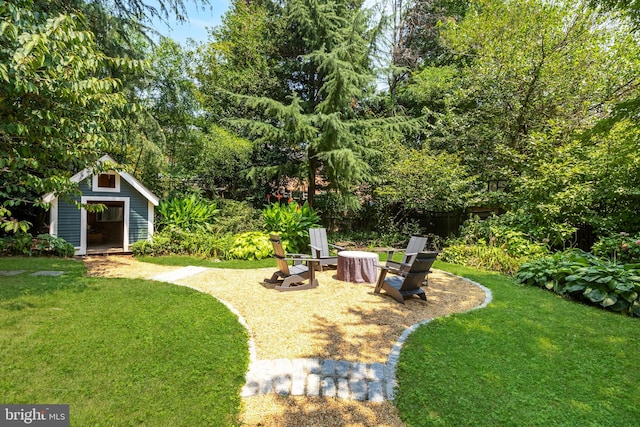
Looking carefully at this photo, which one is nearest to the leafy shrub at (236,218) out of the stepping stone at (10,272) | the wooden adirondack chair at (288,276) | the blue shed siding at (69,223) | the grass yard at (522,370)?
the blue shed siding at (69,223)

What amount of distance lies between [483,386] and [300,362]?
1.66 metres

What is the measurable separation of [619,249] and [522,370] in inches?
225

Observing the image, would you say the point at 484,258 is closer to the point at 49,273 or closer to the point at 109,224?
the point at 49,273

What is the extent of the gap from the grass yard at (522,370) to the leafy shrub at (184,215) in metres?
7.91

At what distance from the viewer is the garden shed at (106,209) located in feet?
27.0

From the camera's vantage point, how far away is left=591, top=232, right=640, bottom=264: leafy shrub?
20.8 ft

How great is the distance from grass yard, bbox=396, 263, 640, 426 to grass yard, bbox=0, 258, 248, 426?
167cm

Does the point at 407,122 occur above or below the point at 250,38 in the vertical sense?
below

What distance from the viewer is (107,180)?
895cm

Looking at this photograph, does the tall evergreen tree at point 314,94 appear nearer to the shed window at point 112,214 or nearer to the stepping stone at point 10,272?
the shed window at point 112,214

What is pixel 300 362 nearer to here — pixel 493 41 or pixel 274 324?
pixel 274 324

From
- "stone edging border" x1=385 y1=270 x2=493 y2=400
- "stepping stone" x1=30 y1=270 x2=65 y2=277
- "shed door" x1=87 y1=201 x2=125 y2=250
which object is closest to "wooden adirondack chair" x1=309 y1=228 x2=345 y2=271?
"stone edging border" x1=385 y1=270 x2=493 y2=400

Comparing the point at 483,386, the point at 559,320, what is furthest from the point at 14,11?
the point at 559,320

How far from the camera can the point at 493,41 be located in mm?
11047
